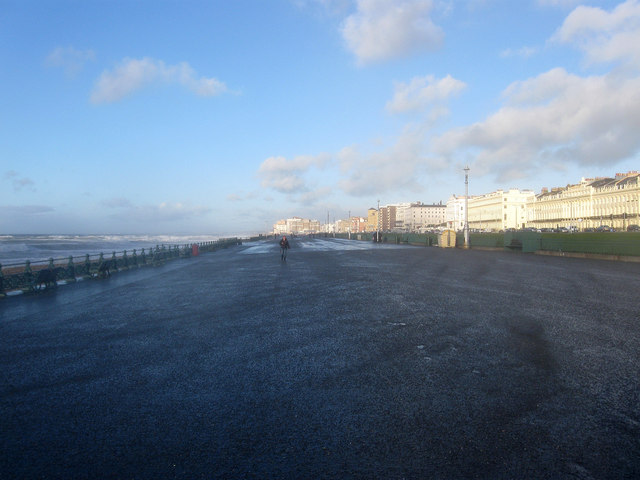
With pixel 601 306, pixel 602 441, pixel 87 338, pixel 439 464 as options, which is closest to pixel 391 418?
pixel 439 464

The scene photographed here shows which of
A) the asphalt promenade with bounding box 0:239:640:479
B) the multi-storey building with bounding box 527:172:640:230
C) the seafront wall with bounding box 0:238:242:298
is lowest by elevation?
the asphalt promenade with bounding box 0:239:640:479

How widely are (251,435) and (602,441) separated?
10.6ft

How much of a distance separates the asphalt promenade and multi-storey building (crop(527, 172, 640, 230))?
8797 cm

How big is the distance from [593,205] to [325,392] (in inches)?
4504

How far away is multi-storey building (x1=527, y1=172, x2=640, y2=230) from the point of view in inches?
3273

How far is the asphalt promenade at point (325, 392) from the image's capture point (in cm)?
342

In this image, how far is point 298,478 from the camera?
318 centimetres

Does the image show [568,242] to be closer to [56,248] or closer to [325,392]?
[325,392]

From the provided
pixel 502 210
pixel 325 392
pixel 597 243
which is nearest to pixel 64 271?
pixel 325 392

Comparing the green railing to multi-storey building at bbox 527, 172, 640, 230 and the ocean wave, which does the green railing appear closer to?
the ocean wave

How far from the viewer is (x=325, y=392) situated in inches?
195

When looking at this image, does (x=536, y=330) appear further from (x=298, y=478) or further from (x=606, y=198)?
(x=606, y=198)

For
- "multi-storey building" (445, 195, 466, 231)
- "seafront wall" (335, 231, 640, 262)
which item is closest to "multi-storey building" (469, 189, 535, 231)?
"multi-storey building" (445, 195, 466, 231)

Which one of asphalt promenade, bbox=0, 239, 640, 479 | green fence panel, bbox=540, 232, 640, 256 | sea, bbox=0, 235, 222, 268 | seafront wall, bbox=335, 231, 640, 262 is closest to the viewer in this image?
asphalt promenade, bbox=0, 239, 640, 479
